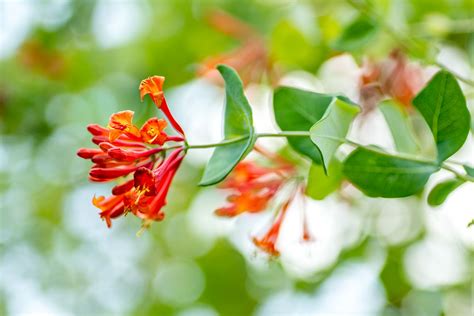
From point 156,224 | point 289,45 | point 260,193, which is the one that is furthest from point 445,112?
point 156,224

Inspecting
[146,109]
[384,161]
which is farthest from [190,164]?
[384,161]

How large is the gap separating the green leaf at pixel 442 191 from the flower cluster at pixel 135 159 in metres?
0.36

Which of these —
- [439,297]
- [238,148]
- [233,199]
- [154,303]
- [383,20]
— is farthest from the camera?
[154,303]

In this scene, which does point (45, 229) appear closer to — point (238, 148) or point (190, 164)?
point (190, 164)

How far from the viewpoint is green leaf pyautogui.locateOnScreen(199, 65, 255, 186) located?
0.89 m

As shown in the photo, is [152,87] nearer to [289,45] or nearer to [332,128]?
[332,128]

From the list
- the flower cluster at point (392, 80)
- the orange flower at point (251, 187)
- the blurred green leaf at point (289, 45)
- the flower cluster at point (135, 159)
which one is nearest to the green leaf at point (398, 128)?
the orange flower at point (251, 187)

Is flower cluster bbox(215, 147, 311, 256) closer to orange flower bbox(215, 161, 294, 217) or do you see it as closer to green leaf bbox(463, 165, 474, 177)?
orange flower bbox(215, 161, 294, 217)

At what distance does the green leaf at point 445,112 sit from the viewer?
938 mm

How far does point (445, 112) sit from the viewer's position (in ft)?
3.12

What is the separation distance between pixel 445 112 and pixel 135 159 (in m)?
0.41

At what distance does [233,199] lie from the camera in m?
1.14

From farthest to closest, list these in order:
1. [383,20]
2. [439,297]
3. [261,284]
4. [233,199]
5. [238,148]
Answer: [261,284]
[439,297]
[383,20]
[233,199]
[238,148]

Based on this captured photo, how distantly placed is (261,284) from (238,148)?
1.75m
